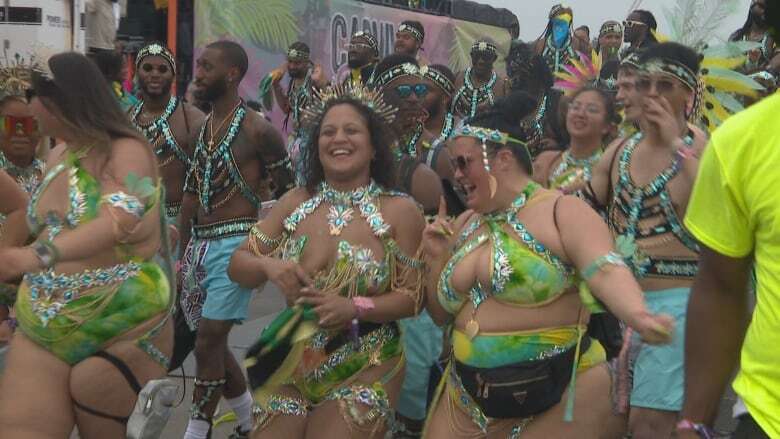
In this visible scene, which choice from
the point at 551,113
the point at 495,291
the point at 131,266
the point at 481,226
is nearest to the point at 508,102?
the point at 481,226

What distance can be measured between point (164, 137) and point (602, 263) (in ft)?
13.3

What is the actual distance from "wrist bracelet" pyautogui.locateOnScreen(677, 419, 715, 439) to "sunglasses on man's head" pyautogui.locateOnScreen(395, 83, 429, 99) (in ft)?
12.5

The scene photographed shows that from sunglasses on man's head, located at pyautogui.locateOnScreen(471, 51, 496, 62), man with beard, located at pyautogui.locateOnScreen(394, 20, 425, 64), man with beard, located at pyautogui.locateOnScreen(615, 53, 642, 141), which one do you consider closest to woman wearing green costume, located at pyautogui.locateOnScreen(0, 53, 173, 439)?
man with beard, located at pyautogui.locateOnScreen(615, 53, 642, 141)

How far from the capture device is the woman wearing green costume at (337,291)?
4492 millimetres

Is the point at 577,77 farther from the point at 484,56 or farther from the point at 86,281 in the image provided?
the point at 484,56

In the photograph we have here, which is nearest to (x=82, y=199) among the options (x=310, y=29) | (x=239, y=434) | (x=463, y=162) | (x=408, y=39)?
(x=463, y=162)

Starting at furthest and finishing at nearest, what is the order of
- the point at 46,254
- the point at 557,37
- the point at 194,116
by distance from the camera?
the point at 557,37
the point at 194,116
the point at 46,254

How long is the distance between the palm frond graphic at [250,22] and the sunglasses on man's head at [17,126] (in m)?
7.01

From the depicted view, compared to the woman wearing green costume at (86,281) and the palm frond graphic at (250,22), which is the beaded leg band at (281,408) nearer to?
the woman wearing green costume at (86,281)

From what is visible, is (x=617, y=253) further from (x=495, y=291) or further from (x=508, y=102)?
(x=508, y=102)

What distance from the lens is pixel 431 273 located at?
4.48 m

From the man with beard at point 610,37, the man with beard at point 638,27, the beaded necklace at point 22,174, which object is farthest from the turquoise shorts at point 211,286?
the man with beard at point 610,37

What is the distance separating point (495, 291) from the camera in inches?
157

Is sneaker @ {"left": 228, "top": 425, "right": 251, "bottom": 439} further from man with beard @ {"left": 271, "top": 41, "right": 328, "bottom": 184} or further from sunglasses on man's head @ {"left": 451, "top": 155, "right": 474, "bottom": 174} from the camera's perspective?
man with beard @ {"left": 271, "top": 41, "right": 328, "bottom": 184}
